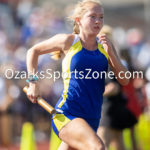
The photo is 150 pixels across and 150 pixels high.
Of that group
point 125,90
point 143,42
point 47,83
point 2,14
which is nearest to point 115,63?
point 125,90

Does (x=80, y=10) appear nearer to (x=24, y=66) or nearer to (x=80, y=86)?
(x=80, y=86)

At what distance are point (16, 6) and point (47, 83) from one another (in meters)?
2.44

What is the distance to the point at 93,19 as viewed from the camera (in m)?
4.19

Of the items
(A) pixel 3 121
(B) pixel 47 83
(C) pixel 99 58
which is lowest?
(A) pixel 3 121

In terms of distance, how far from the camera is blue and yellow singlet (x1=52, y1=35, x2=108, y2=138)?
160 inches

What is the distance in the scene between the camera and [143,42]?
44.0ft

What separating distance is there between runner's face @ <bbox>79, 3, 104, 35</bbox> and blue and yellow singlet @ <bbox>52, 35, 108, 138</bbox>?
18 centimetres

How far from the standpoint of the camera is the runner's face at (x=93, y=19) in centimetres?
417

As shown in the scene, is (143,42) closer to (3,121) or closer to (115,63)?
(3,121)

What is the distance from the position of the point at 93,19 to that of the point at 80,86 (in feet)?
2.16

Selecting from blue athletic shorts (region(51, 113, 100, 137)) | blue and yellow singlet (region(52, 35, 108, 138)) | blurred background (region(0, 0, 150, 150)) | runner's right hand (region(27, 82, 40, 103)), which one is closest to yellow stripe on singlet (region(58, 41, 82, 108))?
blue and yellow singlet (region(52, 35, 108, 138))

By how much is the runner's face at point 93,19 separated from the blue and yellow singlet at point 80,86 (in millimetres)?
179

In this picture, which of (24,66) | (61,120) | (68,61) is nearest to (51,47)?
(68,61)

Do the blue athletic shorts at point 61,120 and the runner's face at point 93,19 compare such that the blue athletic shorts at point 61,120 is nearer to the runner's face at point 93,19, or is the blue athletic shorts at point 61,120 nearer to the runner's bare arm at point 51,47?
the runner's bare arm at point 51,47
